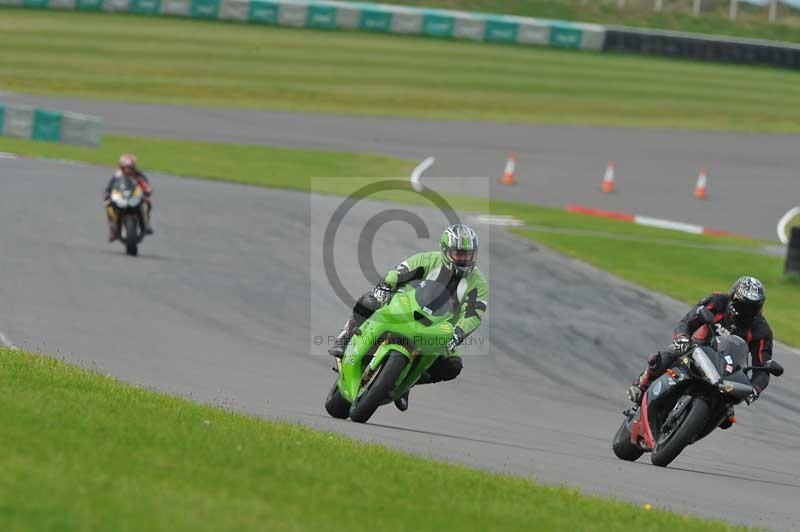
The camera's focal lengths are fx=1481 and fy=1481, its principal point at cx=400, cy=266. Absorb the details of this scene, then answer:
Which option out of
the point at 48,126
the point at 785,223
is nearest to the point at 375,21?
the point at 48,126

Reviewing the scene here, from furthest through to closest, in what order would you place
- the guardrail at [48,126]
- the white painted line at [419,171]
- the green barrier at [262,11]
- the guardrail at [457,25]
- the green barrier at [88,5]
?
the green barrier at [262,11]
the guardrail at [457,25]
the green barrier at [88,5]
the guardrail at [48,126]
the white painted line at [419,171]

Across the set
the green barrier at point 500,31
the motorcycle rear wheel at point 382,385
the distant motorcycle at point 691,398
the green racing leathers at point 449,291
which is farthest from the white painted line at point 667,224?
the green barrier at point 500,31

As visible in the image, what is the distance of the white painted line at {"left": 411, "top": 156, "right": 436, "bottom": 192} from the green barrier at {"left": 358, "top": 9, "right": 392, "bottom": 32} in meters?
22.5

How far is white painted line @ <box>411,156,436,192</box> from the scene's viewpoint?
38.0m

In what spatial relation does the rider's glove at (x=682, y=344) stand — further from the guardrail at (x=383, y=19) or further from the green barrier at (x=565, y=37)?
the green barrier at (x=565, y=37)

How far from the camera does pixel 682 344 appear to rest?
490 inches

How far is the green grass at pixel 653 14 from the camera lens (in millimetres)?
70562

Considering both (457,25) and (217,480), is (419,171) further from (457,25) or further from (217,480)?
(217,480)

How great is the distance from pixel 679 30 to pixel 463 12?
10340 mm

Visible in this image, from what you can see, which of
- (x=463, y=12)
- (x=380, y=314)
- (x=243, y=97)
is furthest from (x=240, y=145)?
(x=380, y=314)

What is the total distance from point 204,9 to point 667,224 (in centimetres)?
3224

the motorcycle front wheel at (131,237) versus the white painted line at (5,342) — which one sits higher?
the white painted line at (5,342)

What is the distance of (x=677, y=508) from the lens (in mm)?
10078

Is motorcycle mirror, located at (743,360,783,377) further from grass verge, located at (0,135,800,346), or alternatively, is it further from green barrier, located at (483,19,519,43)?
green barrier, located at (483,19,519,43)
